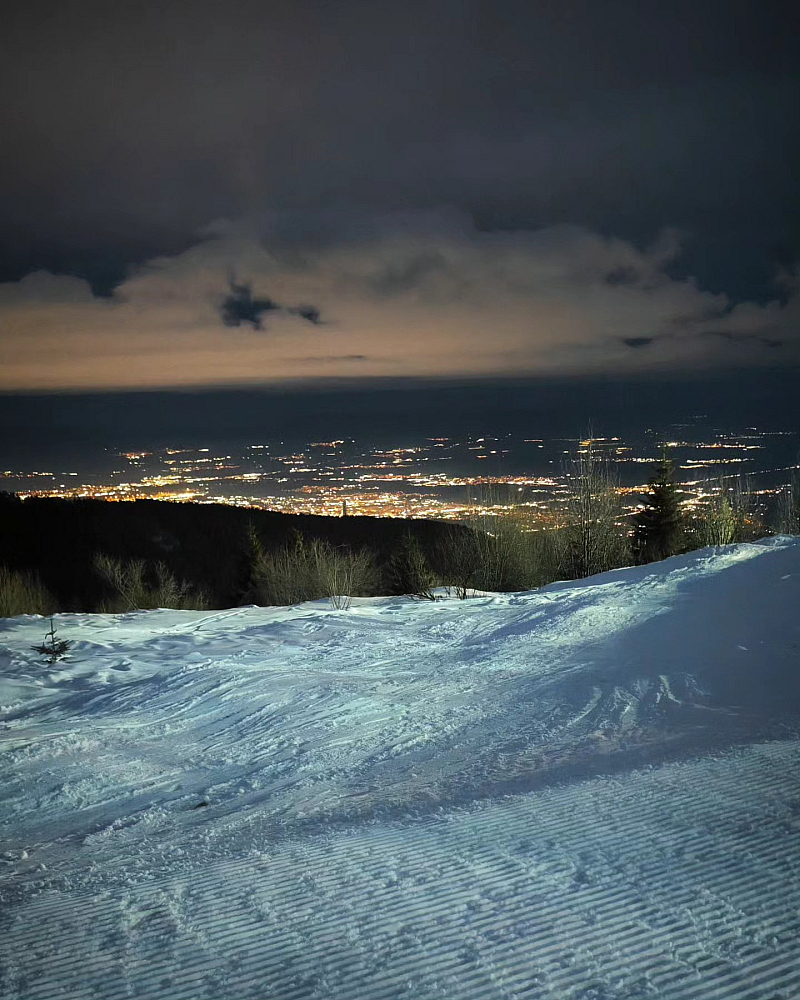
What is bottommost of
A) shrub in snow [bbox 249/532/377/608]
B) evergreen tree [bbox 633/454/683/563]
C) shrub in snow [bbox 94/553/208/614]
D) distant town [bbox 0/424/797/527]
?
shrub in snow [bbox 94/553/208/614]

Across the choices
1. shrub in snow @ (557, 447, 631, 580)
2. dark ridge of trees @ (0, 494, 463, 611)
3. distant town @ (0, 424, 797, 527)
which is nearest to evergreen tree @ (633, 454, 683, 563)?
distant town @ (0, 424, 797, 527)

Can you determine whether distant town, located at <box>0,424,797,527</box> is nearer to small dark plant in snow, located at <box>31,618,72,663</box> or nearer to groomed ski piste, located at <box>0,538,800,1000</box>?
small dark plant in snow, located at <box>31,618,72,663</box>

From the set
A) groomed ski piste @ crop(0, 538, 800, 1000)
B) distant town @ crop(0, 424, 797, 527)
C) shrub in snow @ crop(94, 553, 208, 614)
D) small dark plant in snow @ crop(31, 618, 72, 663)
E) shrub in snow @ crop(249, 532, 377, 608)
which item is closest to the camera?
groomed ski piste @ crop(0, 538, 800, 1000)

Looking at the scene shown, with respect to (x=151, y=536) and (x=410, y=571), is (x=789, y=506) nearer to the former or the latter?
(x=410, y=571)

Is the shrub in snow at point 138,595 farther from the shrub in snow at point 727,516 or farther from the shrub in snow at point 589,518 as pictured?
the shrub in snow at point 727,516

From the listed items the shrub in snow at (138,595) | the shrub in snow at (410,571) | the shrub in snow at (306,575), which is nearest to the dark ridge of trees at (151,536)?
the shrub in snow at (138,595)

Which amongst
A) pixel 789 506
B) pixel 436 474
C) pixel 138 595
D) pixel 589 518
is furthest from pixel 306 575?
pixel 789 506

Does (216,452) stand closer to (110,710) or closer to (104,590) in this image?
(104,590)
